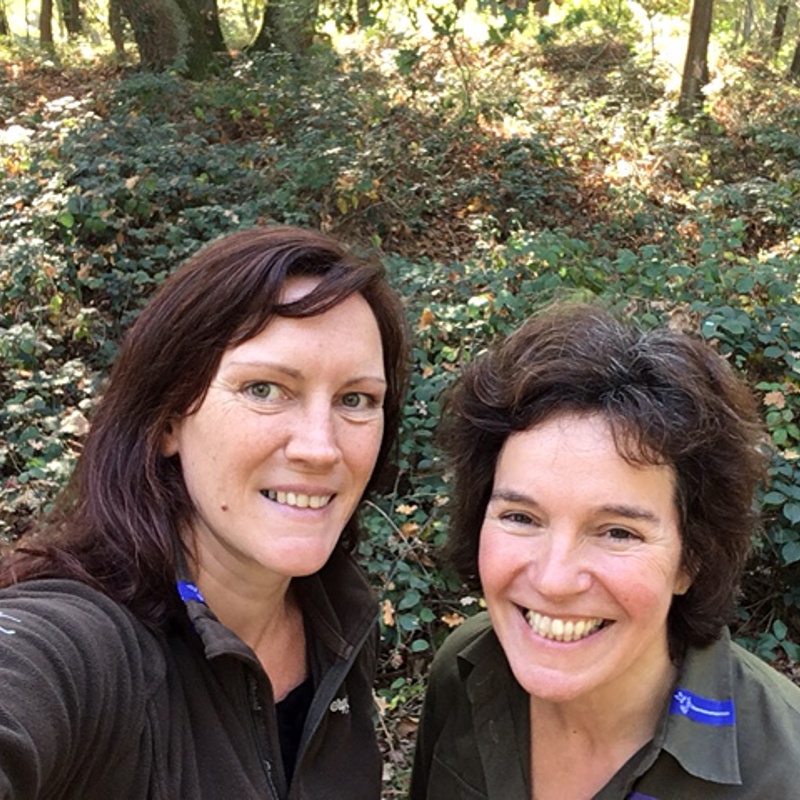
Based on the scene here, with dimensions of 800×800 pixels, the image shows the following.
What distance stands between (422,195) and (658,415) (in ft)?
26.6

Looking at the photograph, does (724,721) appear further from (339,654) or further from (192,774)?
(192,774)

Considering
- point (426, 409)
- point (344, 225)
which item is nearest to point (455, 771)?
point (426, 409)

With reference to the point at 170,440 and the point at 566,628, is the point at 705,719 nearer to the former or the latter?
the point at 566,628

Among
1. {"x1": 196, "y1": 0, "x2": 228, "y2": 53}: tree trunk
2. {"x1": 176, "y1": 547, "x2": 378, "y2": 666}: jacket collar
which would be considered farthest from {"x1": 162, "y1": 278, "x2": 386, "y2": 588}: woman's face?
{"x1": 196, "y1": 0, "x2": 228, "y2": 53}: tree trunk

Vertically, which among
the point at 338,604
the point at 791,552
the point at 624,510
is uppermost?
the point at 624,510

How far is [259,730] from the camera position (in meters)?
1.91

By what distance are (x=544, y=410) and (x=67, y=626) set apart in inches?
44.3

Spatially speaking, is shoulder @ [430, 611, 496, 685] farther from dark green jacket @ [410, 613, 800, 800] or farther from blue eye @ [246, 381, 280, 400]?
blue eye @ [246, 381, 280, 400]

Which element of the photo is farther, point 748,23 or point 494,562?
point 748,23

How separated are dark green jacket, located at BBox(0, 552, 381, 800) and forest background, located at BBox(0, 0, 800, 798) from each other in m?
0.98

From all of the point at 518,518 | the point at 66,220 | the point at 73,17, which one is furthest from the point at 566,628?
the point at 73,17

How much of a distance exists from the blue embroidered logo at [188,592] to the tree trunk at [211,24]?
12.9m

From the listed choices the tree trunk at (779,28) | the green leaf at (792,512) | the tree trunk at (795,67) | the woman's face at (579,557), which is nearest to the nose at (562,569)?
the woman's face at (579,557)

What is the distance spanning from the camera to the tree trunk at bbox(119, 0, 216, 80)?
12766mm
